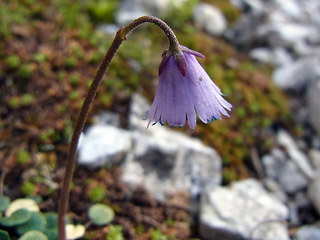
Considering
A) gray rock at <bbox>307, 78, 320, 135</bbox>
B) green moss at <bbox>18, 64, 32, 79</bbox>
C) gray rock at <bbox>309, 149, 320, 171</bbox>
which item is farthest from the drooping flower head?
gray rock at <bbox>307, 78, 320, 135</bbox>

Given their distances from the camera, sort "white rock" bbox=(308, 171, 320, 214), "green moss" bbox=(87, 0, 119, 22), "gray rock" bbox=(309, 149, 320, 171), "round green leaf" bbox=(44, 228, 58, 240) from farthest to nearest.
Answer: "green moss" bbox=(87, 0, 119, 22)
"gray rock" bbox=(309, 149, 320, 171)
"white rock" bbox=(308, 171, 320, 214)
"round green leaf" bbox=(44, 228, 58, 240)

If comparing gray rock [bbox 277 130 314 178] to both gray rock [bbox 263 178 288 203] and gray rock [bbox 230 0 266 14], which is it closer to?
gray rock [bbox 263 178 288 203]

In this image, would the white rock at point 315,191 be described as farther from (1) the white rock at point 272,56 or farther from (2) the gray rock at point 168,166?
(1) the white rock at point 272,56

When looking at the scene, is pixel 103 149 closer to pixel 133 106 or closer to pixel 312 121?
pixel 133 106

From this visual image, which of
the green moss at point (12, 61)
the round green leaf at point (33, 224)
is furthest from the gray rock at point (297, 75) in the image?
the round green leaf at point (33, 224)

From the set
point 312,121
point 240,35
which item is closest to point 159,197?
point 312,121

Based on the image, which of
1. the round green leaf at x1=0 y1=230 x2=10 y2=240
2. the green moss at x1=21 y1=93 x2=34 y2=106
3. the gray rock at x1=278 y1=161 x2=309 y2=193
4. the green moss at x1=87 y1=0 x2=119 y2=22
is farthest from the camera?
the green moss at x1=87 y1=0 x2=119 y2=22

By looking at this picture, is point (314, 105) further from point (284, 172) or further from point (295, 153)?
point (284, 172)
